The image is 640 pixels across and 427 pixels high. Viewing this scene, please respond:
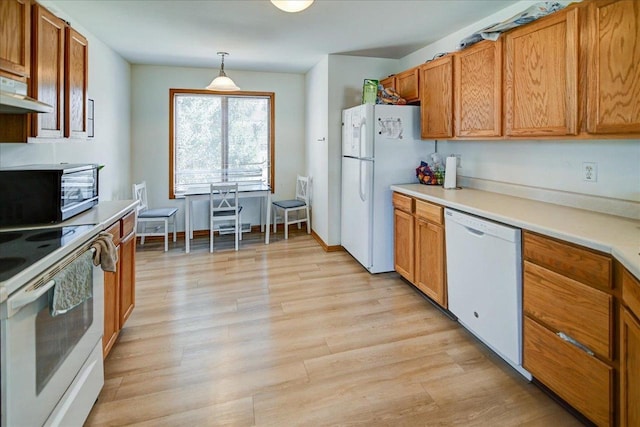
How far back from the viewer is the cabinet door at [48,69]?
6.15 ft

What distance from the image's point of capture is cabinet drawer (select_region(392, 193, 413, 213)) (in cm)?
322

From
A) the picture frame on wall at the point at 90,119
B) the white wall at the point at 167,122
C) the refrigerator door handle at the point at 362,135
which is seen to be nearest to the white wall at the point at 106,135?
the picture frame on wall at the point at 90,119

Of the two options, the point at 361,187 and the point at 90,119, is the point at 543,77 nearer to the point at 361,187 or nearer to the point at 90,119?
the point at 361,187

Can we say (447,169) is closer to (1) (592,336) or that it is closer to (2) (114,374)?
(1) (592,336)

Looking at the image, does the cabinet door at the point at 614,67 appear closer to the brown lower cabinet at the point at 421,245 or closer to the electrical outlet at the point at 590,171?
the electrical outlet at the point at 590,171

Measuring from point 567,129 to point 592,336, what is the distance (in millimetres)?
1123

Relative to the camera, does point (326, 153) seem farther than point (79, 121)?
Yes

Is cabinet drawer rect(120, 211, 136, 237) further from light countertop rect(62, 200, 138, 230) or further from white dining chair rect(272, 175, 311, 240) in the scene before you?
white dining chair rect(272, 175, 311, 240)

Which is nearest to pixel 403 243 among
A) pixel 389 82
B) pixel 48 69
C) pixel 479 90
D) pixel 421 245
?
pixel 421 245

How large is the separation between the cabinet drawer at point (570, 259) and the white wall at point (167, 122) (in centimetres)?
422

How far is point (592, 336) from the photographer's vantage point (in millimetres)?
1572

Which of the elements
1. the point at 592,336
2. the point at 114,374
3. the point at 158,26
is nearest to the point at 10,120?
the point at 114,374

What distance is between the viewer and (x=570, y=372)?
1.69m

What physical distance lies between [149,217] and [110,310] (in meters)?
2.57
